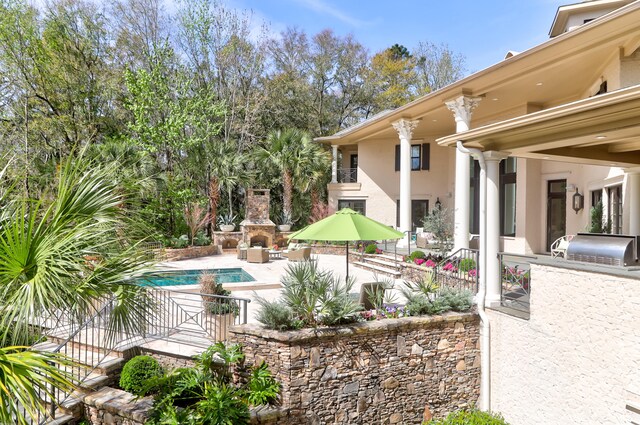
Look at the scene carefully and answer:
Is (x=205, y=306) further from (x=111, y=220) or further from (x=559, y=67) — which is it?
(x=559, y=67)

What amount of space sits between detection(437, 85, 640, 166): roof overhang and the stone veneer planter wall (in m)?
3.44

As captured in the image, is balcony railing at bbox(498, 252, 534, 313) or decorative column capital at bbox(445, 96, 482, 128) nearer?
balcony railing at bbox(498, 252, 534, 313)

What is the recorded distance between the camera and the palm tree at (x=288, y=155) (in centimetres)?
2194

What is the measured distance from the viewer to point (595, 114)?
552 cm

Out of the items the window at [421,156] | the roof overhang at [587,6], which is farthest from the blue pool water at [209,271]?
the roof overhang at [587,6]

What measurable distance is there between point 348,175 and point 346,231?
16207mm

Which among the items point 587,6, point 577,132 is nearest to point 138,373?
point 577,132

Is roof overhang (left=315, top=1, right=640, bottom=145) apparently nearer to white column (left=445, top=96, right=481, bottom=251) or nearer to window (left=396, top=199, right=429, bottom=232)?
white column (left=445, top=96, right=481, bottom=251)

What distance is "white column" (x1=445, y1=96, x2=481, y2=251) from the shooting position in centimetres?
1269

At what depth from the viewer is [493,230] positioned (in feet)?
25.7

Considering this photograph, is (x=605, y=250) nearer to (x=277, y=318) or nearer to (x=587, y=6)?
(x=277, y=318)

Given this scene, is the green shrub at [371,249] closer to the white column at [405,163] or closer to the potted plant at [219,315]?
the white column at [405,163]

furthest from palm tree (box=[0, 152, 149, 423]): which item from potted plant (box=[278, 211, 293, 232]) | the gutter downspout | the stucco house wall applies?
potted plant (box=[278, 211, 293, 232])

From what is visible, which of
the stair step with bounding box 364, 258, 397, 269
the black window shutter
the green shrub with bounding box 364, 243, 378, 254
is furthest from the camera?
the black window shutter
